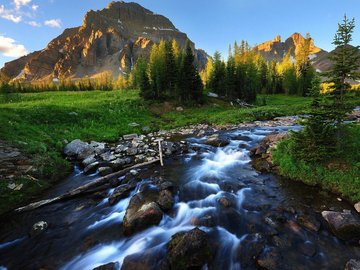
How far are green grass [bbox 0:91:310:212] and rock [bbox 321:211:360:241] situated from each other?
18.6 feet

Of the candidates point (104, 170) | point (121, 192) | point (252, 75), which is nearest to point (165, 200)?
point (121, 192)

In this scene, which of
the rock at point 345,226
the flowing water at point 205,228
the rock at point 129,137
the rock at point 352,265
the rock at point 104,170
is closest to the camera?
the rock at point 352,265

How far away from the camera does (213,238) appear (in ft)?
25.2

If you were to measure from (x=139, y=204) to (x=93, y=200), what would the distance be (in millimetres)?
2959

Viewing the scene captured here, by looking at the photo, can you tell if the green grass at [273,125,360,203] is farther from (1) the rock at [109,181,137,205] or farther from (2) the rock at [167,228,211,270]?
(1) the rock at [109,181,137,205]

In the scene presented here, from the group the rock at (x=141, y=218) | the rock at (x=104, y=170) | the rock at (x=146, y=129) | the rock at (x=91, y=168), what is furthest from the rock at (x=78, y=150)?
the rock at (x=141, y=218)

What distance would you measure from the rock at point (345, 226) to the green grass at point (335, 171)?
2044 mm

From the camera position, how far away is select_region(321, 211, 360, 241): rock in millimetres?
7055

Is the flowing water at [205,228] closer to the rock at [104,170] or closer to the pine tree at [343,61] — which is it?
the rock at [104,170]

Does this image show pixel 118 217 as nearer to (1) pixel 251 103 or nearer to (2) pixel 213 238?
(2) pixel 213 238

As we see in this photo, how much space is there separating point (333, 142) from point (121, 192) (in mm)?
11901

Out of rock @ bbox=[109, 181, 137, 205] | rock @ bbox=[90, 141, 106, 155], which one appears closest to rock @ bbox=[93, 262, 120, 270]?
rock @ bbox=[109, 181, 137, 205]

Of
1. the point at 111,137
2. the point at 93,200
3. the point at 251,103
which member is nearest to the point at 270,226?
the point at 93,200

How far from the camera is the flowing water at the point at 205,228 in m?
6.83
